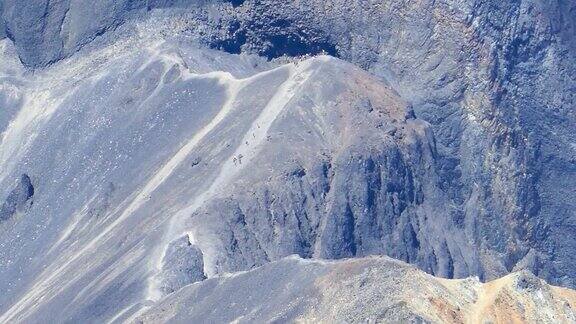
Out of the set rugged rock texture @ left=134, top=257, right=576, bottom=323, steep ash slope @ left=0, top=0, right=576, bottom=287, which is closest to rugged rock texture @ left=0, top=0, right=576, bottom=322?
steep ash slope @ left=0, top=0, right=576, bottom=287

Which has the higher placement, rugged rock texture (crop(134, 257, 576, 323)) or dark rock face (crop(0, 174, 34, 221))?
dark rock face (crop(0, 174, 34, 221))

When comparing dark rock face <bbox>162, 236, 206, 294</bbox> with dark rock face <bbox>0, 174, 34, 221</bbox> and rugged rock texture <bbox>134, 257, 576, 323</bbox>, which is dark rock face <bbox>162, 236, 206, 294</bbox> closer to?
rugged rock texture <bbox>134, 257, 576, 323</bbox>

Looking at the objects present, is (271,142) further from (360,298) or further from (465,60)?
(360,298)

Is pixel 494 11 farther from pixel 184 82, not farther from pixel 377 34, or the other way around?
pixel 184 82

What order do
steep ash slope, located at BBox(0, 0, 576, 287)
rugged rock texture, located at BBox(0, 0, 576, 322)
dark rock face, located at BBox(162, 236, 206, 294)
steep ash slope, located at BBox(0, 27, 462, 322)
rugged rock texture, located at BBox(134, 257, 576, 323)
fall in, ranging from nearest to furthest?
rugged rock texture, located at BBox(134, 257, 576, 323) < dark rock face, located at BBox(162, 236, 206, 294) < steep ash slope, located at BBox(0, 27, 462, 322) < rugged rock texture, located at BBox(0, 0, 576, 322) < steep ash slope, located at BBox(0, 0, 576, 287)

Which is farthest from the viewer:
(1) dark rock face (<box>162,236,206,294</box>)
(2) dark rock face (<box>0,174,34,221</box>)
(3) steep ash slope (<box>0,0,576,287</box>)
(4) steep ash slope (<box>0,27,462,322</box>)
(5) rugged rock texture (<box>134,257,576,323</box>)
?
(3) steep ash slope (<box>0,0,576,287</box>)
